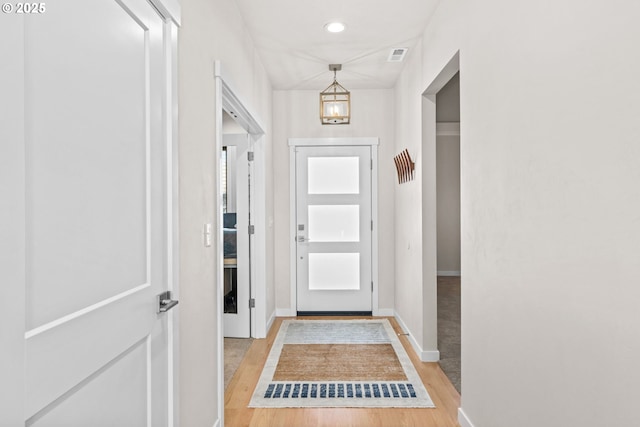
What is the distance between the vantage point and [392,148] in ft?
15.4

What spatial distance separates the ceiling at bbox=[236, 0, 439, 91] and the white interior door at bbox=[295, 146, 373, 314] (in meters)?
0.96

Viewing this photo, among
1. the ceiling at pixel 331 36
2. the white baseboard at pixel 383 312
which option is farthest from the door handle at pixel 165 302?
the white baseboard at pixel 383 312

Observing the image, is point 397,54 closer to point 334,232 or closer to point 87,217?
point 334,232

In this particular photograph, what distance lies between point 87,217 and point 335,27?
2660 millimetres

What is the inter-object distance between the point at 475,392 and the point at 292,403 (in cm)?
112

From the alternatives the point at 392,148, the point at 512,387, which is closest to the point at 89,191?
the point at 512,387

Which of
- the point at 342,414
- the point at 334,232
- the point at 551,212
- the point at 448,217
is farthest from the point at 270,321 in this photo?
the point at 448,217

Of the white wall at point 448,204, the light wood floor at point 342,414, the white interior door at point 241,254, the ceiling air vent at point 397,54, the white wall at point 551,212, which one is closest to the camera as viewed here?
the white wall at point 551,212

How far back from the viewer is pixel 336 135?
471 cm

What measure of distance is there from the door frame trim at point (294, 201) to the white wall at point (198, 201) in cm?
227

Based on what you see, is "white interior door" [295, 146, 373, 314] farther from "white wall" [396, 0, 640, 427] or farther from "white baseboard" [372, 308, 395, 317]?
"white wall" [396, 0, 640, 427]

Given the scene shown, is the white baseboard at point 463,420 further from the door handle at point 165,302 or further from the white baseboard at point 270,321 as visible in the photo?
the white baseboard at point 270,321

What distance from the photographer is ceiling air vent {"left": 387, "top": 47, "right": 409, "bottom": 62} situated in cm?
355

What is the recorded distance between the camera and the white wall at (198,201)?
1725 millimetres
